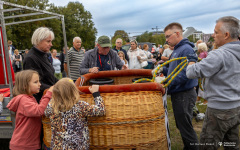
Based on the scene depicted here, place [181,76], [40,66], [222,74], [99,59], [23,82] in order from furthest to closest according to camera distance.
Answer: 1. [99,59]
2. [40,66]
3. [181,76]
4. [23,82]
5. [222,74]

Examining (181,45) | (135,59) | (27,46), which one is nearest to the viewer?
(181,45)

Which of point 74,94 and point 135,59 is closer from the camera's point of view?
point 74,94

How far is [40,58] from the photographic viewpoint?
8.64ft

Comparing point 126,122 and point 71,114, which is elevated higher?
point 71,114

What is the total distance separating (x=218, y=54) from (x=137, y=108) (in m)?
0.87

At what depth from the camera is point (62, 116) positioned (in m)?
1.93

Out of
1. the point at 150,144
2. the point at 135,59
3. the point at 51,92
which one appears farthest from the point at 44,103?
the point at 135,59

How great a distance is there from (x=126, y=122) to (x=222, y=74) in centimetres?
100

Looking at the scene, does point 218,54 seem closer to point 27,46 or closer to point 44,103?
point 44,103

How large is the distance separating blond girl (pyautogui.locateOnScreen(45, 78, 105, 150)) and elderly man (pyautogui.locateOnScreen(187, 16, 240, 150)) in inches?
38.3

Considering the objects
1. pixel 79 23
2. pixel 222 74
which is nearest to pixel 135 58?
pixel 222 74

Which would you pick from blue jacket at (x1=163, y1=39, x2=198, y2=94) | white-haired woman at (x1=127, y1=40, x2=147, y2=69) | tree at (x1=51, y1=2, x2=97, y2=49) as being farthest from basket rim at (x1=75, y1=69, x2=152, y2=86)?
tree at (x1=51, y1=2, x2=97, y2=49)

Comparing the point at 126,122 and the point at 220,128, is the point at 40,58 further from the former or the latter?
the point at 220,128

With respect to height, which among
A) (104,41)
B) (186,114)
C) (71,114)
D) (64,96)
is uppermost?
(104,41)
